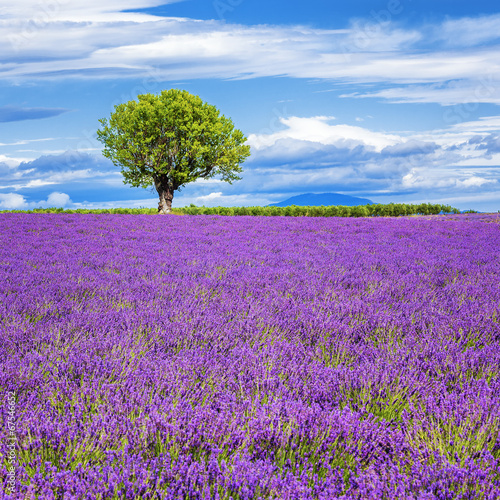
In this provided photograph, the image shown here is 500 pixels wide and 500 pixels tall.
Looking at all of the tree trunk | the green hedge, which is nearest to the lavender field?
the green hedge

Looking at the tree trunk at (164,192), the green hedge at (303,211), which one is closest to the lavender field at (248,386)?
the green hedge at (303,211)

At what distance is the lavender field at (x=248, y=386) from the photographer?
1.62 meters

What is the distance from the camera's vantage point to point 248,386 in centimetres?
238

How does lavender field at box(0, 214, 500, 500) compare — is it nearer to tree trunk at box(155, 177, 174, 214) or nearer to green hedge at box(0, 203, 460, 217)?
green hedge at box(0, 203, 460, 217)

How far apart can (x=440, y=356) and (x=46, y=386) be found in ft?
8.32

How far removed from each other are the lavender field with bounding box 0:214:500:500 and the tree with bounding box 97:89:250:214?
1094 inches

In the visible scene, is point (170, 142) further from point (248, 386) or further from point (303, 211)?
point (248, 386)

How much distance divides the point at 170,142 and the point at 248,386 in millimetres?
31725

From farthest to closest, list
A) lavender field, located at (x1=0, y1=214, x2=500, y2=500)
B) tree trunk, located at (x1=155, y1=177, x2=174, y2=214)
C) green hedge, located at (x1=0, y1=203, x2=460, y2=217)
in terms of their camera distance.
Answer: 1. tree trunk, located at (x1=155, y1=177, x2=174, y2=214)
2. green hedge, located at (x1=0, y1=203, x2=460, y2=217)
3. lavender field, located at (x1=0, y1=214, x2=500, y2=500)

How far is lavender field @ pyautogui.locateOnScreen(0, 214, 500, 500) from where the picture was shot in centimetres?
162

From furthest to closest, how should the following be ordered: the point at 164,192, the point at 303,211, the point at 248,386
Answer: the point at 164,192 < the point at 303,211 < the point at 248,386

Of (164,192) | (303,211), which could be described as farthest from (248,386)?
(164,192)

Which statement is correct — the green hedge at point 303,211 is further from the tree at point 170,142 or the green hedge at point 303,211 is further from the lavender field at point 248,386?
the lavender field at point 248,386

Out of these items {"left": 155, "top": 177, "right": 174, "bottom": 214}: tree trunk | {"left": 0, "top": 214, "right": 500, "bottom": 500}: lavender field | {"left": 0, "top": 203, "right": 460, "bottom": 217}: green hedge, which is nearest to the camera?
{"left": 0, "top": 214, "right": 500, "bottom": 500}: lavender field
